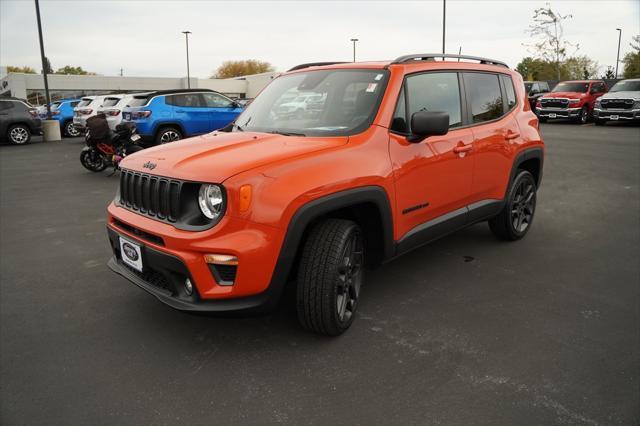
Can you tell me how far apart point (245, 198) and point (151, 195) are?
2.48ft

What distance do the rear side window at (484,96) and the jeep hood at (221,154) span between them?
1697mm

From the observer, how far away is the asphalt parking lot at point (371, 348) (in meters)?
2.69

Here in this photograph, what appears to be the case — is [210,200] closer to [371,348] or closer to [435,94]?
[371,348]

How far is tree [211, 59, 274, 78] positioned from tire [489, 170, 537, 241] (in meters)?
106

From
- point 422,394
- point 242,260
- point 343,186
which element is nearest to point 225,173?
point 242,260

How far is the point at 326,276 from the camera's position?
3.12 m

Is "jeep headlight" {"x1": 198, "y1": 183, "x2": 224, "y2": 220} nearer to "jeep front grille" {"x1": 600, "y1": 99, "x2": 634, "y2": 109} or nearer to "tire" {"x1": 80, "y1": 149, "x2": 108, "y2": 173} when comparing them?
"tire" {"x1": 80, "y1": 149, "x2": 108, "y2": 173}

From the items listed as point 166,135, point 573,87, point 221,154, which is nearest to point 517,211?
point 221,154

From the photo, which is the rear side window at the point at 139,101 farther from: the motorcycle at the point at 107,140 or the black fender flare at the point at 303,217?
the black fender flare at the point at 303,217

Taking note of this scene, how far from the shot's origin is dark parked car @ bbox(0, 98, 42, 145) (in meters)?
17.7

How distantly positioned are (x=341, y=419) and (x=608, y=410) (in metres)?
1.37

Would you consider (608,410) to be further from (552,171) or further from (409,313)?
(552,171)

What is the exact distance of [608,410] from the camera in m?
2.63

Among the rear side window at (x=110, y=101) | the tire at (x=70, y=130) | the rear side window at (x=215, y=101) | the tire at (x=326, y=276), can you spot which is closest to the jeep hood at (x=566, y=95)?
the rear side window at (x=215, y=101)
